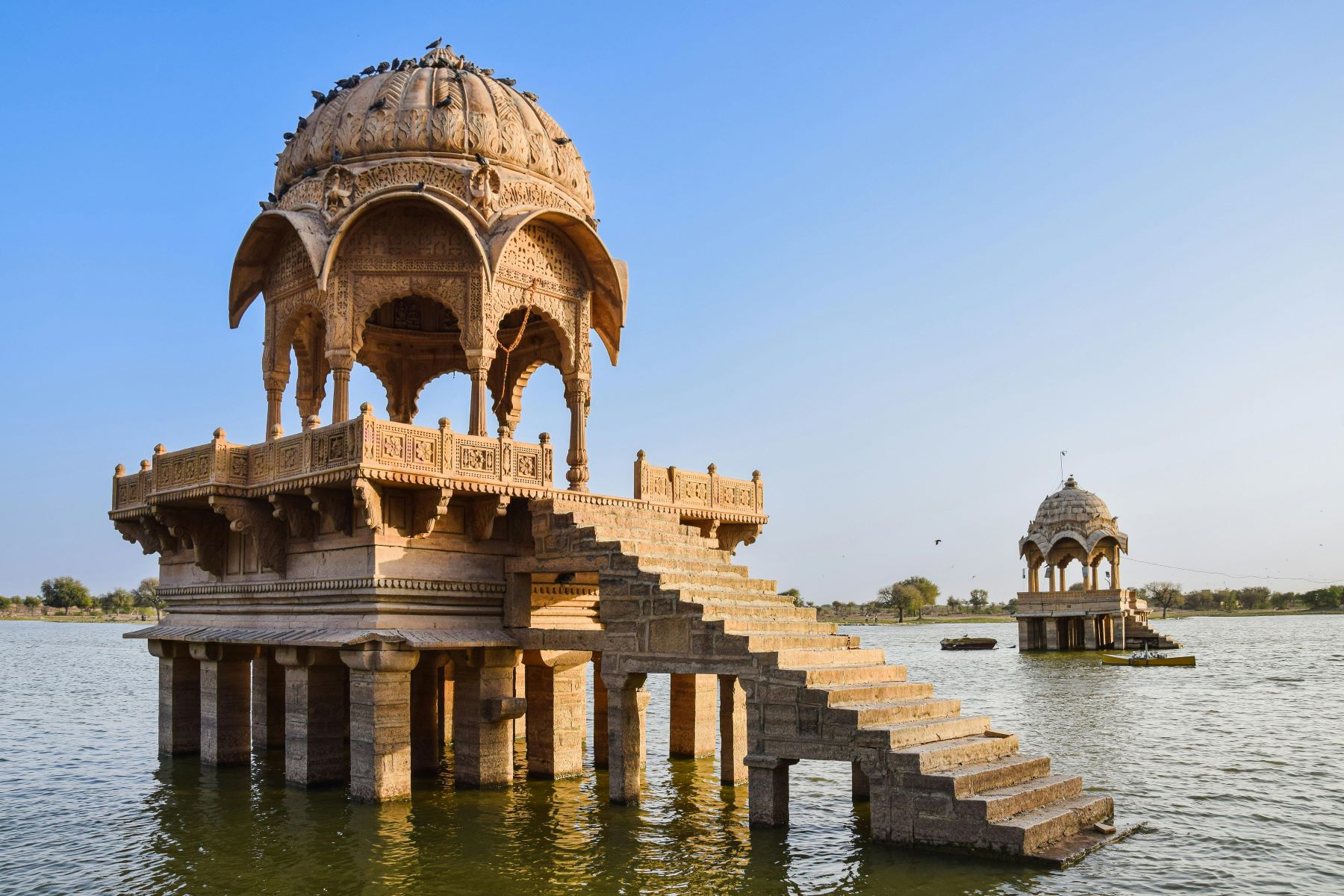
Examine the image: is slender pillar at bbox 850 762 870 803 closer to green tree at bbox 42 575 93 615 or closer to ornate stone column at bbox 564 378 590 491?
ornate stone column at bbox 564 378 590 491

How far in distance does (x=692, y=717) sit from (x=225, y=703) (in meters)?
7.48

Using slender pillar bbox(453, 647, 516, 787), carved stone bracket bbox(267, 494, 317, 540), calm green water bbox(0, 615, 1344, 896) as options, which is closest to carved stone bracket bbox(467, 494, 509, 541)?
slender pillar bbox(453, 647, 516, 787)

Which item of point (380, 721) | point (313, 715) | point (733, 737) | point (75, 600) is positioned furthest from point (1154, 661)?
point (75, 600)

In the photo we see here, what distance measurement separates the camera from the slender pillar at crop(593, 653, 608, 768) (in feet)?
61.7

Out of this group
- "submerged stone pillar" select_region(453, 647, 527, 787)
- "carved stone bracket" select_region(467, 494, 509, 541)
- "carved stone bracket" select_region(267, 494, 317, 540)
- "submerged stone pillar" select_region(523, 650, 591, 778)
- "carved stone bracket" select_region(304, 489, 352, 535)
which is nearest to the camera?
"carved stone bracket" select_region(304, 489, 352, 535)

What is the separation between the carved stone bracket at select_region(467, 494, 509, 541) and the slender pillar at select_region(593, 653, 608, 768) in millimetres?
3066

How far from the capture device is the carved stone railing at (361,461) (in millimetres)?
14930

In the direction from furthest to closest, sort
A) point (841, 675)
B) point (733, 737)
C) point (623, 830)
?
point (733, 737), point (623, 830), point (841, 675)

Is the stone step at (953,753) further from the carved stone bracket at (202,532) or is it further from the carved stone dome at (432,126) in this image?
the carved stone bracket at (202,532)

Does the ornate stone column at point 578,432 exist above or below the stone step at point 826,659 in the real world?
above

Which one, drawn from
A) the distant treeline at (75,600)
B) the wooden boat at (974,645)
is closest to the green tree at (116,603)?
the distant treeline at (75,600)

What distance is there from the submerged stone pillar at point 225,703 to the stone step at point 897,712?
10365mm

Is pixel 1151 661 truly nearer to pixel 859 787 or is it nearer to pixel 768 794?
pixel 859 787

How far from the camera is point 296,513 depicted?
1670 centimetres
